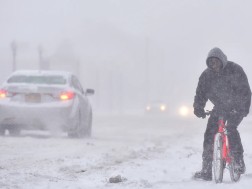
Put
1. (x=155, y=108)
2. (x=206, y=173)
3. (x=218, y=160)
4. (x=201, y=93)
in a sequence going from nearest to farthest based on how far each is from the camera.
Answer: (x=218, y=160) → (x=206, y=173) → (x=201, y=93) → (x=155, y=108)

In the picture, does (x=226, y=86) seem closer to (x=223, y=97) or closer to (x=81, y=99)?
(x=223, y=97)

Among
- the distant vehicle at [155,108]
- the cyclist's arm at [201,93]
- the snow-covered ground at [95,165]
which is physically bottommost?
the distant vehicle at [155,108]

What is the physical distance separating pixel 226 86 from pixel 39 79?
754cm

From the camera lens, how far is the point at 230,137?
6723mm

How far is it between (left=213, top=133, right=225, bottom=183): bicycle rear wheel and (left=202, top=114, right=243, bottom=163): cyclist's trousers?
24 centimetres

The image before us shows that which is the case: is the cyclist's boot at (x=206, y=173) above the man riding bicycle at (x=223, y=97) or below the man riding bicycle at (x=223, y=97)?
below

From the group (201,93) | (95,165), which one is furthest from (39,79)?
(201,93)

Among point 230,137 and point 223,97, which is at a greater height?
point 223,97

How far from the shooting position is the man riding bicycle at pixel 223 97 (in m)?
6.58

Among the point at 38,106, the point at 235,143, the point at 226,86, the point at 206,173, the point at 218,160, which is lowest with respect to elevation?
the point at 38,106

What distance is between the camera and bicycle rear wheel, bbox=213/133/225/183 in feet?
20.9

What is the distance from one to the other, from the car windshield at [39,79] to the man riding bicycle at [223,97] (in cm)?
706

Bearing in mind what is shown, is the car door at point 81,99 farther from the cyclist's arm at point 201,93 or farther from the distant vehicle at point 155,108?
the distant vehicle at point 155,108

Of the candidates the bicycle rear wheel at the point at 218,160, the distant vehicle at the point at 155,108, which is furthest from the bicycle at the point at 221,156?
the distant vehicle at the point at 155,108
